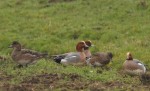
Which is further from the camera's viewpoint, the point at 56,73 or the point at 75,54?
the point at 75,54

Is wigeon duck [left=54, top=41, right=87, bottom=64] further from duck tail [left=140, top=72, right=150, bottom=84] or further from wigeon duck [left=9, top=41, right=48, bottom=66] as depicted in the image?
duck tail [left=140, top=72, right=150, bottom=84]

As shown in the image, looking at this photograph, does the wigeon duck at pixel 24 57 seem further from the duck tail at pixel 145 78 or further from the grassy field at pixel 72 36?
the duck tail at pixel 145 78

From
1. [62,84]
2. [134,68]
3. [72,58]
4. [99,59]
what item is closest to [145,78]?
[134,68]

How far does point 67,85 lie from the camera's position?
10156 mm

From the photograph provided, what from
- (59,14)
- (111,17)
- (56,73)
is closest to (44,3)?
(59,14)

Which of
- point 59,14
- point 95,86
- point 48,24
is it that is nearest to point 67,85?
point 95,86

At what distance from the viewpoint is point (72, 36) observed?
17234mm

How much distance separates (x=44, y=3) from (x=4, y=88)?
12.4 m

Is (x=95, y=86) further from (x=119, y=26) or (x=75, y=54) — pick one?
(x=119, y=26)

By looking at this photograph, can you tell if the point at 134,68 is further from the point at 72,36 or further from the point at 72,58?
the point at 72,36

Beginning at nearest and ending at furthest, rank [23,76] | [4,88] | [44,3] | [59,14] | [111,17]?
[4,88], [23,76], [111,17], [59,14], [44,3]

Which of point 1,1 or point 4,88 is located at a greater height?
point 1,1

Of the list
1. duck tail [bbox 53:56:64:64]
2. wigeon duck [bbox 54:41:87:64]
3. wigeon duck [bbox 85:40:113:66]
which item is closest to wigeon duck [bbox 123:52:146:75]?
wigeon duck [bbox 85:40:113:66]

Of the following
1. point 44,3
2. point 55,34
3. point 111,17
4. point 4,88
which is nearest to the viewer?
point 4,88
